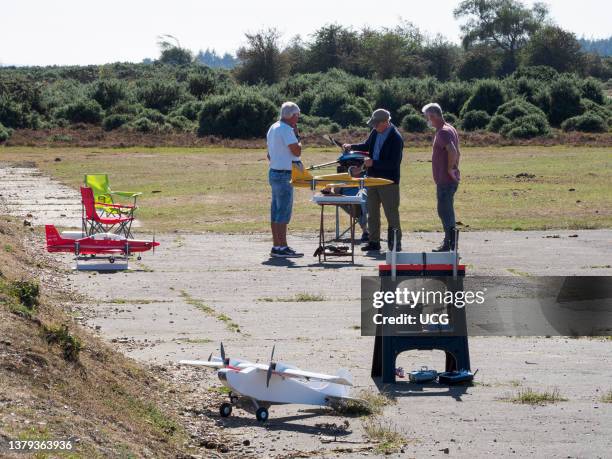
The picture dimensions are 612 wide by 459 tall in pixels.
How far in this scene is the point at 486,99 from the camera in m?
58.8

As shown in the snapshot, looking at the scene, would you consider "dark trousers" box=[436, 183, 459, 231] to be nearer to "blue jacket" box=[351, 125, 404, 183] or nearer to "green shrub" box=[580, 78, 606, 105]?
"blue jacket" box=[351, 125, 404, 183]

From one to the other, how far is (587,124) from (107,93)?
25.4m

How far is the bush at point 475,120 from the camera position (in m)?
55.9

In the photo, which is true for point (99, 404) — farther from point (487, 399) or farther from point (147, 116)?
point (147, 116)

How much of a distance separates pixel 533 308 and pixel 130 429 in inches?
249

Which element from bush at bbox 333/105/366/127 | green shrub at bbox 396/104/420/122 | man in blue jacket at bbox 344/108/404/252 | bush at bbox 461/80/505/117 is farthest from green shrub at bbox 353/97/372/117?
man in blue jacket at bbox 344/108/404/252

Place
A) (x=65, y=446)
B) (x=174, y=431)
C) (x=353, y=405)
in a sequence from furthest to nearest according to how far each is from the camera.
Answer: (x=353, y=405), (x=174, y=431), (x=65, y=446)

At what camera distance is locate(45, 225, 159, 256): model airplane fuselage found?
A: 50.6ft

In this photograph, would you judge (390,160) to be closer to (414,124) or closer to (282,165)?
(282,165)

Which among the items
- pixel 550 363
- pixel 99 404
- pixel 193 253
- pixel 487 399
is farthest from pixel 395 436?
pixel 193 253

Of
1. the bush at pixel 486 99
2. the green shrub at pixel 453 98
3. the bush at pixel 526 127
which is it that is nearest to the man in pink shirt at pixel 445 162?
the bush at pixel 526 127

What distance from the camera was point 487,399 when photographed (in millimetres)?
8516

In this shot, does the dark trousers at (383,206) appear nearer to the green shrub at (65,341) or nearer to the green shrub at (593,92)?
the green shrub at (65,341)

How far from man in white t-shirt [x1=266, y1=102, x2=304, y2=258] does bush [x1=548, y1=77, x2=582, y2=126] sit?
43.4m
